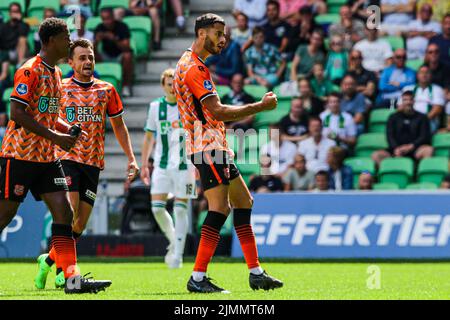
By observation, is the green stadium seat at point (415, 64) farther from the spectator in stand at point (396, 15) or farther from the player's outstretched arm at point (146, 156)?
the player's outstretched arm at point (146, 156)

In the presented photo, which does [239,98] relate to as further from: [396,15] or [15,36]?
[15,36]

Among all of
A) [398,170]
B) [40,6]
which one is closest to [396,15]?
[398,170]

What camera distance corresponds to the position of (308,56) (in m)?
19.7

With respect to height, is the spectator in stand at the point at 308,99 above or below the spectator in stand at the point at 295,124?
above

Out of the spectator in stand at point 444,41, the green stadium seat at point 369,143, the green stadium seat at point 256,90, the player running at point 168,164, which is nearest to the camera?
the player running at point 168,164

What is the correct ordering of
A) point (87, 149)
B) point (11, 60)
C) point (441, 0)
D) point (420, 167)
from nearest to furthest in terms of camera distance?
point (87, 149) → point (420, 167) → point (441, 0) → point (11, 60)

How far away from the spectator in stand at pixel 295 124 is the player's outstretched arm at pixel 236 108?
945 cm

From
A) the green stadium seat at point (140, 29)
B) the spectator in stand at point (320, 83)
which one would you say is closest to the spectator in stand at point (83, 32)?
the green stadium seat at point (140, 29)

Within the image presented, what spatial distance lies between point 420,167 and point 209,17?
8908 millimetres

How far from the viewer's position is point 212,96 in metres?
9.03

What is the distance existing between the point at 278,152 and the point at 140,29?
4667mm

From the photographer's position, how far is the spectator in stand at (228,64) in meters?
20.0

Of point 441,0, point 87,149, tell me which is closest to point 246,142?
point 441,0
